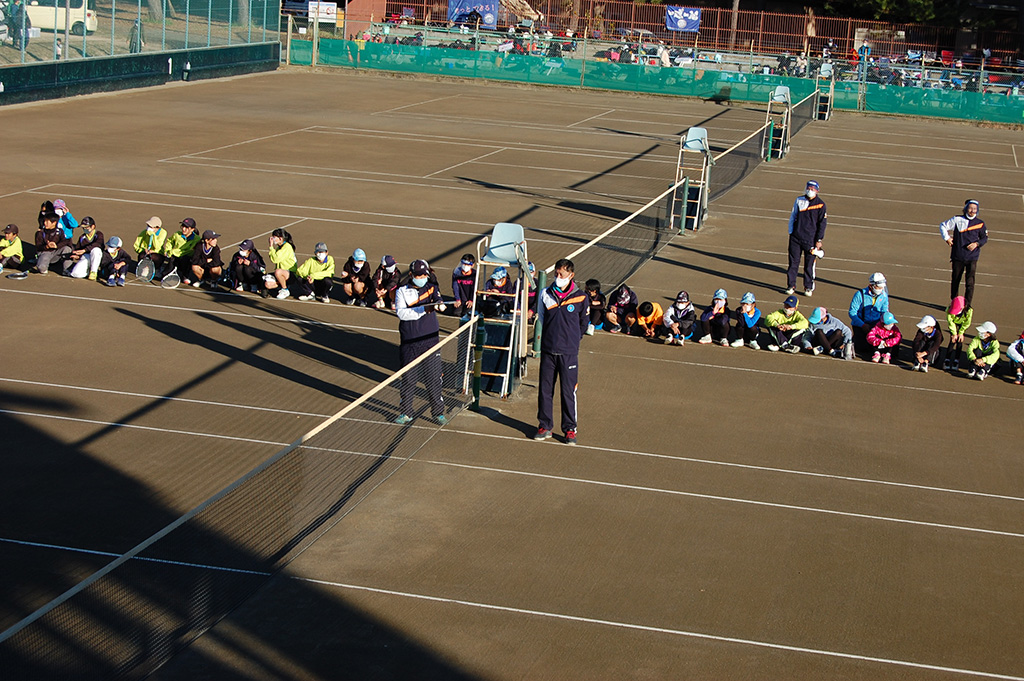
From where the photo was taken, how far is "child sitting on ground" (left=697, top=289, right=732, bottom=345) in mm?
16125

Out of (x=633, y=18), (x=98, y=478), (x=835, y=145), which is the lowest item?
(x=98, y=478)

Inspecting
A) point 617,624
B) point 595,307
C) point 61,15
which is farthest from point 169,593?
point 61,15

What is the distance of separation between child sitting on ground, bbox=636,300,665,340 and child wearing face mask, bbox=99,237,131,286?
810 centimetres

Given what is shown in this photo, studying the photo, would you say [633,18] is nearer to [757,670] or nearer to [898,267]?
[898,267]

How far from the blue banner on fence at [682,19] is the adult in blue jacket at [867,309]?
5099 cm

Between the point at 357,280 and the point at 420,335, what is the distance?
16.6 ft

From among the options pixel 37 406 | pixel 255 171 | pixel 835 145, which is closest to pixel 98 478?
pixel 37 406

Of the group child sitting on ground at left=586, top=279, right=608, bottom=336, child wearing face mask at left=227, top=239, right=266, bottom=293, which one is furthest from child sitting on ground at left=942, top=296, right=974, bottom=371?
child wearing face mask at left=227, top=239, right=266, bottom=293

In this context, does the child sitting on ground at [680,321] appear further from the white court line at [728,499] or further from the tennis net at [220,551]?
the white court line at [728,499]

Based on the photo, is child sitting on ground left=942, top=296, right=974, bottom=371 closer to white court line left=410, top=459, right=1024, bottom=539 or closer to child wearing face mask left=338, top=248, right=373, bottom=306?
white court line left=410, top=459, right=1024, bottom=539

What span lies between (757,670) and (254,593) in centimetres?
371

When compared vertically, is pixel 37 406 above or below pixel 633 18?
below

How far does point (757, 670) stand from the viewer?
7.96 meters

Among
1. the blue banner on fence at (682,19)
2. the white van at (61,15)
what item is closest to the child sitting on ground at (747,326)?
the white van at (61,15)
